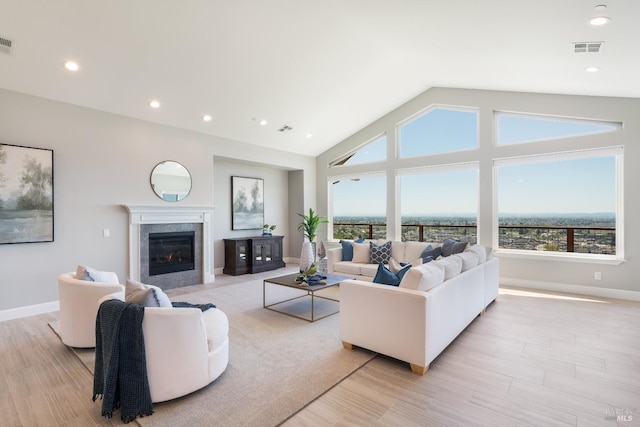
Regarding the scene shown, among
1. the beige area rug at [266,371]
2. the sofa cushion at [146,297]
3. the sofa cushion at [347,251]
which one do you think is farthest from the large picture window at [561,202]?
the sofa cushion at [146,297]

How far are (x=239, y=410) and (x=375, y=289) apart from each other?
1.44m

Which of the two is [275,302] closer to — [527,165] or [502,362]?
[502,362]

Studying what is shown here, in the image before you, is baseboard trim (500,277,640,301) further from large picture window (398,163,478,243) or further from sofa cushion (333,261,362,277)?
sofa cushion (333,261,362,277)

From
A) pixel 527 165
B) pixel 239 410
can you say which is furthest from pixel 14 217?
pixel 527 165

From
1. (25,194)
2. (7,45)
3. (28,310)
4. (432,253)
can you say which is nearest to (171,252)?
(28,310)

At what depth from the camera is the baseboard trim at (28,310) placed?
13.3 ft

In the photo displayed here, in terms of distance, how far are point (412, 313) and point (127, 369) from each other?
6.97ft

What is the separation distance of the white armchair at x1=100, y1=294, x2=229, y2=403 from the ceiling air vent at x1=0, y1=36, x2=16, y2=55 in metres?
3.60

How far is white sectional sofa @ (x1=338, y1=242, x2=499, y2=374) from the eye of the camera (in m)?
2.62

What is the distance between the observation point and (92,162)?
4762 millimetres

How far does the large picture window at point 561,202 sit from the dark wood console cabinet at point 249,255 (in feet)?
15.8

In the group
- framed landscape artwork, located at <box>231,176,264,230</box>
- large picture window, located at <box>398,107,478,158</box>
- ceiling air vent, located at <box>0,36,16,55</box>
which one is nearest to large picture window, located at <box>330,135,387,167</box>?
large picture window, located at <box>398,107,478,158</box>

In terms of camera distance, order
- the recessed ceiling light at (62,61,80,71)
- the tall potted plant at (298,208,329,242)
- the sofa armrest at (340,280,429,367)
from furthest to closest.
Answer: the tall potted plant at (298,208,329,242), the recessed ceiling light at (62,61,80,71), the sofa armrest at (340,280,429,367)

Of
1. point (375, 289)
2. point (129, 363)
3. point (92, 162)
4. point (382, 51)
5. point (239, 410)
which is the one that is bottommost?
point (239, 410)
